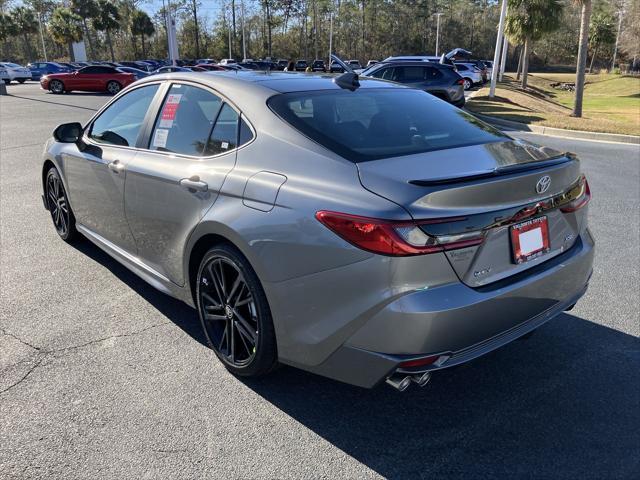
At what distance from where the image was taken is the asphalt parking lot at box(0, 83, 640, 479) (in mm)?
2428

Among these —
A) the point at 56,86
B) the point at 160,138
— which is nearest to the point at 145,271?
the point at 160,138

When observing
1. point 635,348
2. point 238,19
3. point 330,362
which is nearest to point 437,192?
point 330,362

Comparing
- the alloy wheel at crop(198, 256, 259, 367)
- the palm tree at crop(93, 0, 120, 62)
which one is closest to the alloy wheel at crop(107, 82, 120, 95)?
the alloy wheel at crop(198, 256, 259, 367)

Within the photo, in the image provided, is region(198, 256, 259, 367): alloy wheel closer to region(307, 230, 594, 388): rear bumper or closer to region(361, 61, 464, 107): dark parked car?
region(307, 230, 594, 388): rear bumper

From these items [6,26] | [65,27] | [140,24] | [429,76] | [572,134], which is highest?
[140,24]

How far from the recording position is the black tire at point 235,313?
8.85 feet

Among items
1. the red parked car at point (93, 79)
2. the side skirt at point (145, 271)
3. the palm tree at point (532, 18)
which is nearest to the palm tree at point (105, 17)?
the red parked car at point (93, 79)

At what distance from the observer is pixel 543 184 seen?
2537 millimetres

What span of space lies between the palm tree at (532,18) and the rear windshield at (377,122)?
36.6 m

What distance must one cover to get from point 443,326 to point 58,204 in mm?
4221

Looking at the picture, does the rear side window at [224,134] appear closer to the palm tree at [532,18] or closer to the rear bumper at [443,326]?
the rear bumper at [443,326]

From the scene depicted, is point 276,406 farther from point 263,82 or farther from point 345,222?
point 263,82

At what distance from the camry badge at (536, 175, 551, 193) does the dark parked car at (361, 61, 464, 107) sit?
610 inches

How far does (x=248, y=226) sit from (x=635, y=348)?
2.56 m
